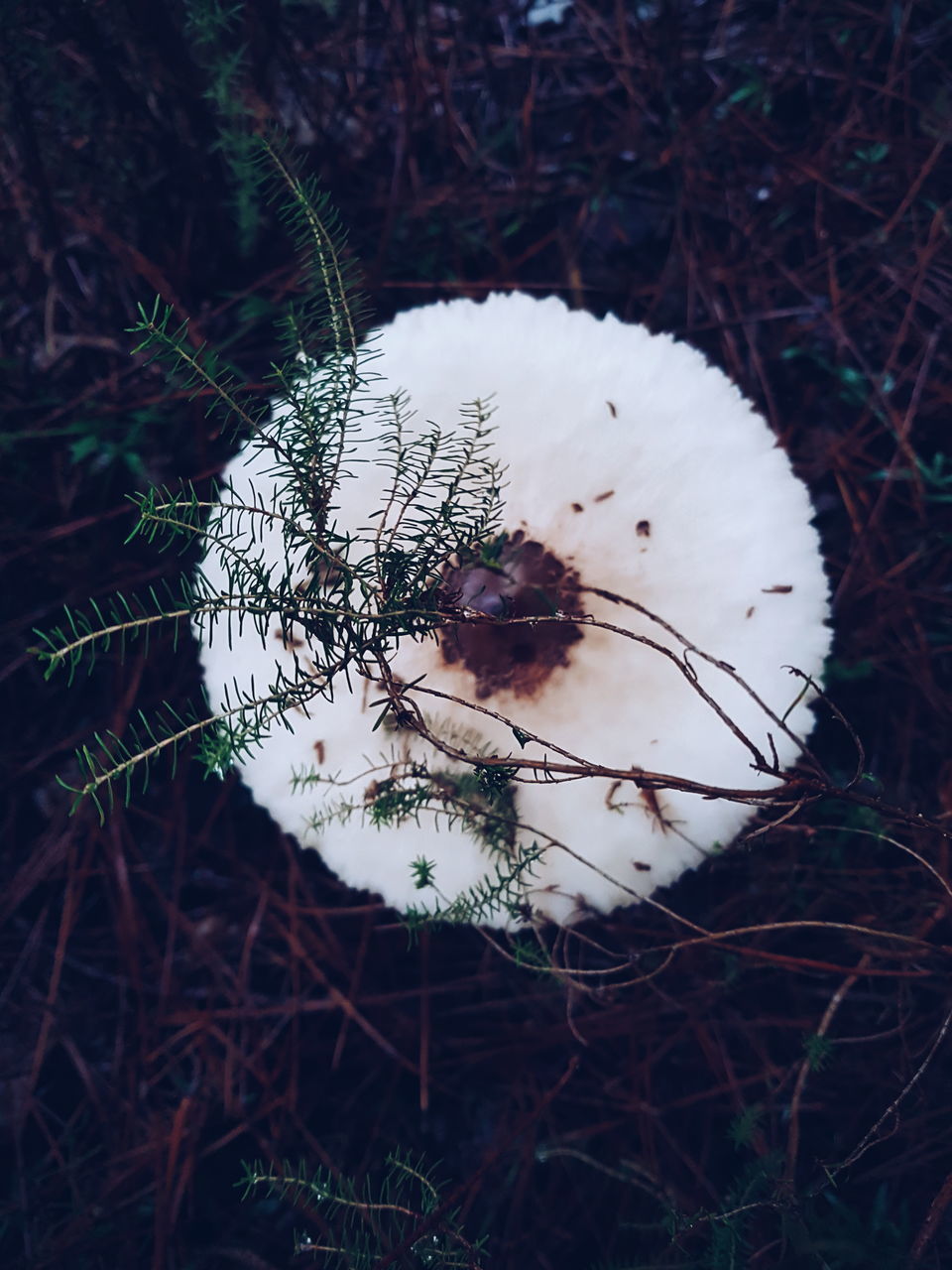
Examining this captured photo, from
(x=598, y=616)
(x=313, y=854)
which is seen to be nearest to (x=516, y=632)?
(x=598, y=616)

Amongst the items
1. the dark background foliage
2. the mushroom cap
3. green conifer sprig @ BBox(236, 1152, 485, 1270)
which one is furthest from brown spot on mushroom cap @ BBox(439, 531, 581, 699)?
green conifer sprig @ BBox(236, 1152, 485, 1270)

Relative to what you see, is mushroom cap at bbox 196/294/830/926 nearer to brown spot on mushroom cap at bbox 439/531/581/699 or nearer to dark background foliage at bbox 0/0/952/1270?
brown spot on mushroom cap at bbox 439/531/581/699

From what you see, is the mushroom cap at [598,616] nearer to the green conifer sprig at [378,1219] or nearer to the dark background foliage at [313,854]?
the dark background foliage at [313,854]

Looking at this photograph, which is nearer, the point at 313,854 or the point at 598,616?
the point at 598,616

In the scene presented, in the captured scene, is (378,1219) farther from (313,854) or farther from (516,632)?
(516,632)

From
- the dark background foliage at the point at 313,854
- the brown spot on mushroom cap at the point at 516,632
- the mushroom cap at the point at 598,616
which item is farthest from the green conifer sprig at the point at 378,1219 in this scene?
the brown spot on mushroom cap at the point at 516,632

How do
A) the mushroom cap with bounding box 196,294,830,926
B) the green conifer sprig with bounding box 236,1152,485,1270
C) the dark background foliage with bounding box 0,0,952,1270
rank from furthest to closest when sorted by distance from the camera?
Answer: the dark background foliage with bounding box 0,0,952,1270, the mushroom cap with bounding box 196,294,830,926, the green conifer sprig with bounding box 236,1152,485,1270
